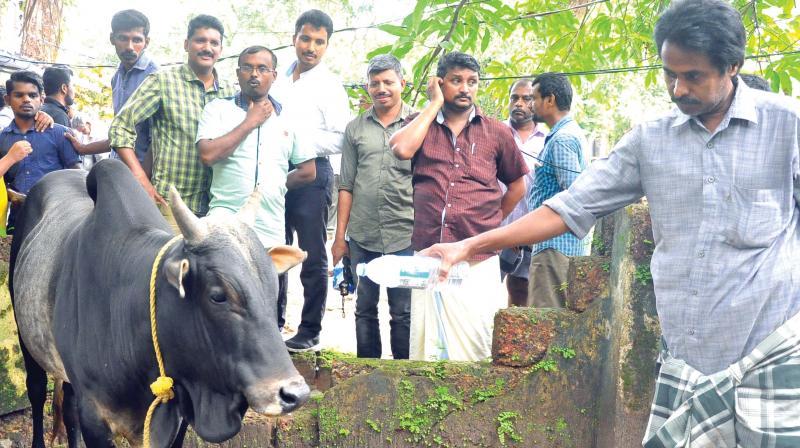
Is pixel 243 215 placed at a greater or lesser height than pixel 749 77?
lesser

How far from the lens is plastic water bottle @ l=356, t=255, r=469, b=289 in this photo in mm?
3352

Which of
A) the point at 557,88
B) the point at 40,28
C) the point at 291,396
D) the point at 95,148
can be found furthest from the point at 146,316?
the point at 40,28

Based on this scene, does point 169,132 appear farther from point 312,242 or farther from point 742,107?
point 742,107

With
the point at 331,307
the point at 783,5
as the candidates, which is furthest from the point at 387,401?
the point at 331,307

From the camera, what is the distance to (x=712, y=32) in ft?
9.00

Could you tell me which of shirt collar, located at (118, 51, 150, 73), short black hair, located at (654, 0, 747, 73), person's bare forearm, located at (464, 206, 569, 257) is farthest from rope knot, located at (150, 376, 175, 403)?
shirt collar, located at (118, 51, 150, 73)

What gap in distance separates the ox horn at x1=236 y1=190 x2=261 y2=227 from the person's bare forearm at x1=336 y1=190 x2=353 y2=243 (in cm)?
151

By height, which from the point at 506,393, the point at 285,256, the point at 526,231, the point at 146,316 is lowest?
the point at 506,393

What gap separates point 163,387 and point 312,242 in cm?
204

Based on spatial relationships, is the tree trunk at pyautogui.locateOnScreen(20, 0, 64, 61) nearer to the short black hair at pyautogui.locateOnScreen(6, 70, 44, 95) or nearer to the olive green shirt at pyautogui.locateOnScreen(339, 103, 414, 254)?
the short black hair at pyautogui.locateOnScreen(6, 70, 44, 95)

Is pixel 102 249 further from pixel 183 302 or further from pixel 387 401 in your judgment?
pixel 387 401

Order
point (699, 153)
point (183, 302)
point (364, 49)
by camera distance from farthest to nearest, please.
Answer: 1. point (364, 49)
2. point (183, 302)
3. point (699, 153)

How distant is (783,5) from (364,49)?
57.2 ft

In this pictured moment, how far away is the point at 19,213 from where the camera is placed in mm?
5293
